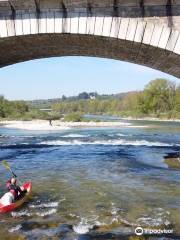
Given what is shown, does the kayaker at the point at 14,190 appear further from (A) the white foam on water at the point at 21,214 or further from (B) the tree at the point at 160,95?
(B) the tree at the point at 160,95

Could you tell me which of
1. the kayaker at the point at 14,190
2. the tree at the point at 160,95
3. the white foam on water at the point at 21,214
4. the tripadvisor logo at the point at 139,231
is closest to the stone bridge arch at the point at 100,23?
the kayaker at the point at 14,190

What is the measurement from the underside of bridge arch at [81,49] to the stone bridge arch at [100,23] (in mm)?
35

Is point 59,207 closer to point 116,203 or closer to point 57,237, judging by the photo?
point 116,203

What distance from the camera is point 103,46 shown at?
13.2 meters

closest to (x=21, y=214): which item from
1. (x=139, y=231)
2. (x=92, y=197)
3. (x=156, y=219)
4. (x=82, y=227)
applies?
(x=82, y=227)

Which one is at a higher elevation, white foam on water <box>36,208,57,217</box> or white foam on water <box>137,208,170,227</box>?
white foam on water <box>36,208,57,217</box>

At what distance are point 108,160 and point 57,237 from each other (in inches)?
567

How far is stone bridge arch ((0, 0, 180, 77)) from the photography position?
1080 cm

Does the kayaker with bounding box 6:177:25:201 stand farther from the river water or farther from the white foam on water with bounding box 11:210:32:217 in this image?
the white foam on water with bounding box 11:210:32:217

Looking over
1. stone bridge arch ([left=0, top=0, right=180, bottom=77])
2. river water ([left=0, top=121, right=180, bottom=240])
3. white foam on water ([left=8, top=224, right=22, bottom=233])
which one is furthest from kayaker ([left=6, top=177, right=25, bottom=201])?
stone bridge arch ([left=0, top=0, right=180, bottom=77])

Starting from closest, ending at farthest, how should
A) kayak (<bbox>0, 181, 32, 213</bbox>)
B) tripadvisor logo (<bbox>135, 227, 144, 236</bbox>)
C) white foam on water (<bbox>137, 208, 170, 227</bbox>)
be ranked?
1. tripadvisor logo (<bbox>135, 227, 144, 236</bbox>)
2. white foam on water (<bbox>137, 208, 170, 227</bbox>)
3. kayak (<bbox>0, 181, 32, 213</bbox>)

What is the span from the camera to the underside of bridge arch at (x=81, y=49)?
468 inches

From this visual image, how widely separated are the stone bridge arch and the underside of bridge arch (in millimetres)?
35

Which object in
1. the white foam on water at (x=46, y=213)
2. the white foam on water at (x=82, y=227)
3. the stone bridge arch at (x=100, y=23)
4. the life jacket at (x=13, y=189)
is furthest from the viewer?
the life jacket at (x=13, y=189)
